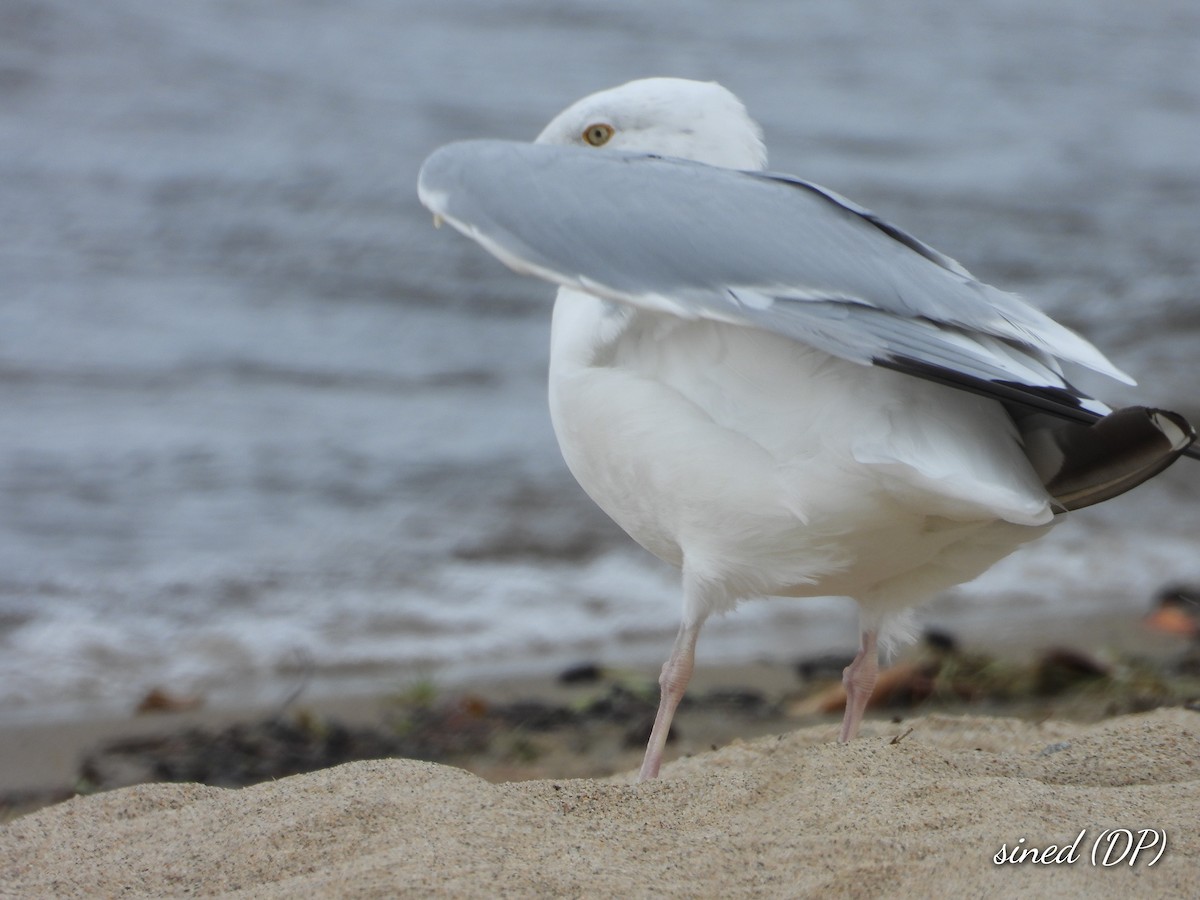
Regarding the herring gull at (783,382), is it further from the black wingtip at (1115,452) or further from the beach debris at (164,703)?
the beach debris at (164,703)

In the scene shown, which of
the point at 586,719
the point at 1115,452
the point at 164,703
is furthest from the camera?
Answer: the point at 164,703

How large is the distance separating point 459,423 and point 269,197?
159 inches

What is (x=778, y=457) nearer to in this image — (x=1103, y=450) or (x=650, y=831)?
(x=1103, y=450)

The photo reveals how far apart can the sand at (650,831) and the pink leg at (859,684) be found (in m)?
0.35

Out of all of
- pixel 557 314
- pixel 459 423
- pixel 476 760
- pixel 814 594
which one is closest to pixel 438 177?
pixel 557 314

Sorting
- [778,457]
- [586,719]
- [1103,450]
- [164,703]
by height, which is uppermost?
[1103,450]

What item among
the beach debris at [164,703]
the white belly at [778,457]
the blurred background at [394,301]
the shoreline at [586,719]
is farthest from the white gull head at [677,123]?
the beach debris at [164,703]

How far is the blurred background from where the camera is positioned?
534 centimetres

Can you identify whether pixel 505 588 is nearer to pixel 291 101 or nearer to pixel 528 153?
pixel 528 153

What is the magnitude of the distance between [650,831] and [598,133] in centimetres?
171

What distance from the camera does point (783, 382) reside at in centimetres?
255

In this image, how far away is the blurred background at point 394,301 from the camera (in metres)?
5.34

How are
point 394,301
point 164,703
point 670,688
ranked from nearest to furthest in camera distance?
point 670,688 < point 164,703 < point 394,301

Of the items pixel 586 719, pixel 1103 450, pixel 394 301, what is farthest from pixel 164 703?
pixel 394 301
